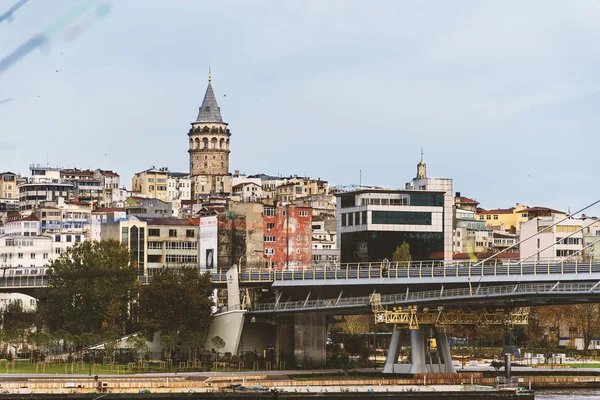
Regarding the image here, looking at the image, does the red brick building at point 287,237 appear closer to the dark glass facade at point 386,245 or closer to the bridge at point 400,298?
the dark glass facade at point 386,245

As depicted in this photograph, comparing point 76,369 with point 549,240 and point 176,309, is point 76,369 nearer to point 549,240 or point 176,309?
point 176,309

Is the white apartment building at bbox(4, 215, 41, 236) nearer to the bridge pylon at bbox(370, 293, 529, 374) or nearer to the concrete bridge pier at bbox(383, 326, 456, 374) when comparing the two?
the concrete bridge pier at bbox(383, 326, 456, 374)

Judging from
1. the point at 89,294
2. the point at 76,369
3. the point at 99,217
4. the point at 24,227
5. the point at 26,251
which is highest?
the point at 99,217

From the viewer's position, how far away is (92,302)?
12462 centimetres

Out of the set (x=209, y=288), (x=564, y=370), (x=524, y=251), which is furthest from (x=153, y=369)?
(x=524, y=251)

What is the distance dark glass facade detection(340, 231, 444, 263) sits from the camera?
499 feet

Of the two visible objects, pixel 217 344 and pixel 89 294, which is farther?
pixel 89 294

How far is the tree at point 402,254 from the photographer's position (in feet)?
476

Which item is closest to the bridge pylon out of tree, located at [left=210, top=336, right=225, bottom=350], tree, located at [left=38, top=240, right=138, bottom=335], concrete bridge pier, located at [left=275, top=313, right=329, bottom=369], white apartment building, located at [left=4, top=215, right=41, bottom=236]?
concrete bridge pier, located at [left=275, top=313, right=329, bottom=369]

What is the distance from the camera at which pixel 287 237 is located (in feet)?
533

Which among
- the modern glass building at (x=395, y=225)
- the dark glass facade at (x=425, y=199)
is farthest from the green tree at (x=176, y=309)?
the dark glass facade at (x=425, y=199)

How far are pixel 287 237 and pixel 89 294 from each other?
41127 millimetres

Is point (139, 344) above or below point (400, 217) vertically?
below

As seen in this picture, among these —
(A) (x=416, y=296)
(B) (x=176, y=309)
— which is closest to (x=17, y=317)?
(B) (x=176, y=309)
